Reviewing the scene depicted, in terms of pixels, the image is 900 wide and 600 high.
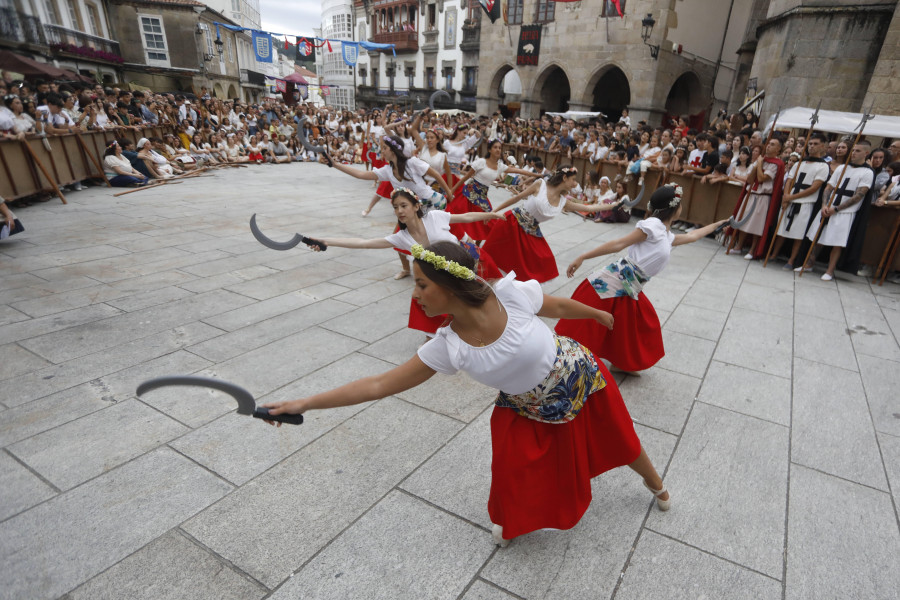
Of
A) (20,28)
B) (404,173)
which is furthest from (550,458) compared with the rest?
(20,28)

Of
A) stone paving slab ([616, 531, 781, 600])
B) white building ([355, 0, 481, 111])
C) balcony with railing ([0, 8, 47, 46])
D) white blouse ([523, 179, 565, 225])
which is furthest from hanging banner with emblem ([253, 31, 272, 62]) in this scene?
stone paving slab ([616, 531, 781, 600])

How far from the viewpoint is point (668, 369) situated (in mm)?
4004

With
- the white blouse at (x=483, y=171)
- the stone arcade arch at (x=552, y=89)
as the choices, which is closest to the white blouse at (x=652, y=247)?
the white blouse at (x=483, y=171)

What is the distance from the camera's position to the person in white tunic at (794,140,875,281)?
243 inches

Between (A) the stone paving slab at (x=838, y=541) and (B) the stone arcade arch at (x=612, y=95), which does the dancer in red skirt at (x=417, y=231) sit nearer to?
(A) the stone paving slab at (x=838, y=541)

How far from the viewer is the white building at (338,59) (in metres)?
48.4

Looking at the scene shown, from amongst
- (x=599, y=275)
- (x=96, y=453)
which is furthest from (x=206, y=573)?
(x=599, y=275)

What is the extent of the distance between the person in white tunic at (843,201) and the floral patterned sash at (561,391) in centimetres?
641

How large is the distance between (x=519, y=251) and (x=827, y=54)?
35.4ft

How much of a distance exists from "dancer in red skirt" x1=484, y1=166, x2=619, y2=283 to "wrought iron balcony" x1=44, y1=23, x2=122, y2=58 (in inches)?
1107

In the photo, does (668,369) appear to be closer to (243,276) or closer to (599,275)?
(599,275)

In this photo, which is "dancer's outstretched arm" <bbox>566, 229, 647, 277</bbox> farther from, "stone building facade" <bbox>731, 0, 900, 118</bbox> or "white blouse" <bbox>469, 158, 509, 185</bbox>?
"stone building facade" <bbox>731, 0, 900, 118</bbox>

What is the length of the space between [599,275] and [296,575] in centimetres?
291

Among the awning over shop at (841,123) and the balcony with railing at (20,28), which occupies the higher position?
the balcony with railing at (20,28)
